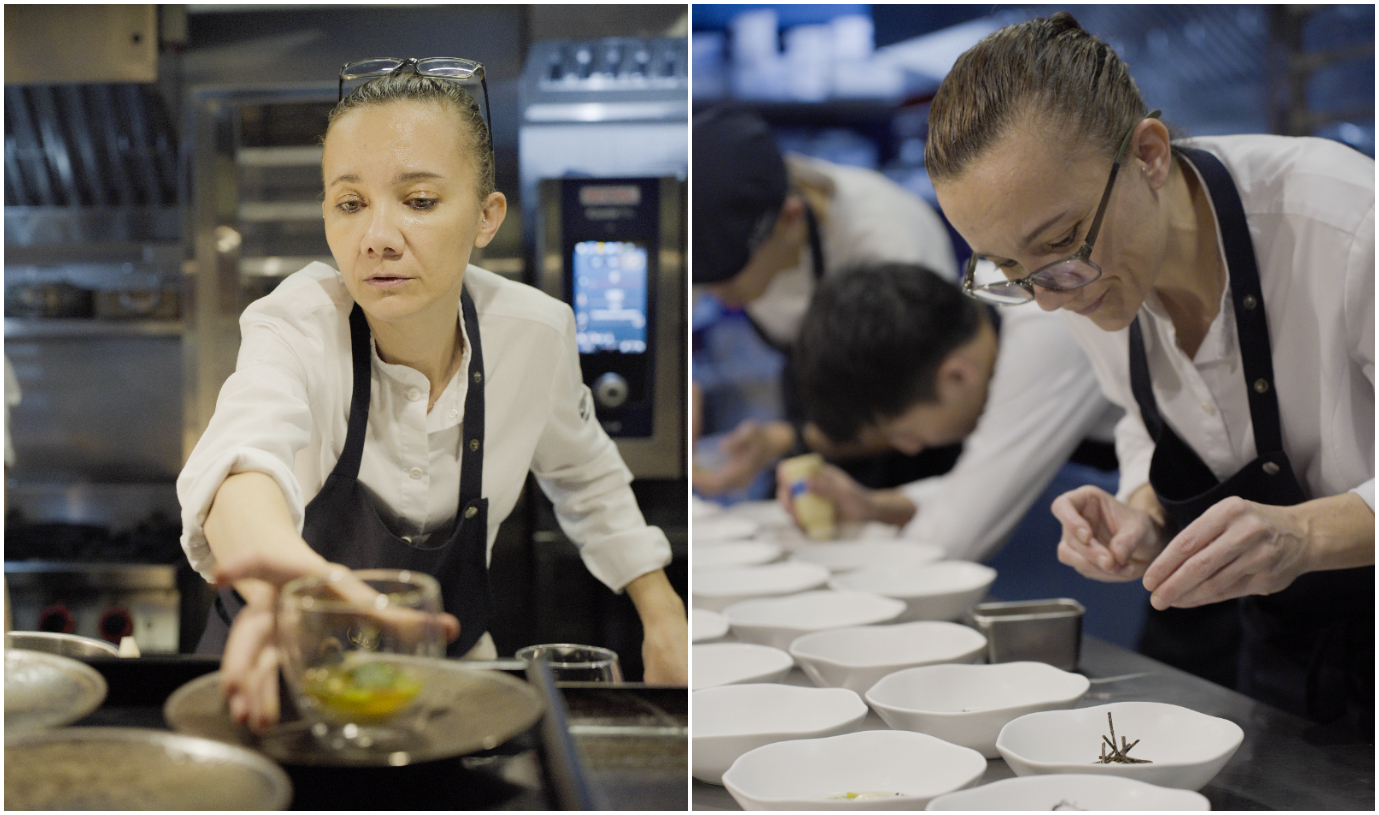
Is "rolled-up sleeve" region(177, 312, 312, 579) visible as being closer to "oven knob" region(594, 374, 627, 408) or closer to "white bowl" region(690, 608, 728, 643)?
"oven knob" region(594, 374, 627, 408)

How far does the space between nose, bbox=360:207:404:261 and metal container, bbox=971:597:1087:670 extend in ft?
3.32

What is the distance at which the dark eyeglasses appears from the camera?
1190 millimetres

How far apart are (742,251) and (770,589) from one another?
1.06 metres

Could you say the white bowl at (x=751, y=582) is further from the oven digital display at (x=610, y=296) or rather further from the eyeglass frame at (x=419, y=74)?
the eyeglass frame at (x=419, y=74)

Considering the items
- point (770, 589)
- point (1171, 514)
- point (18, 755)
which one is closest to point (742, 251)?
point (770, 589)

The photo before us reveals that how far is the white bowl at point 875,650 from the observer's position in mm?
1441

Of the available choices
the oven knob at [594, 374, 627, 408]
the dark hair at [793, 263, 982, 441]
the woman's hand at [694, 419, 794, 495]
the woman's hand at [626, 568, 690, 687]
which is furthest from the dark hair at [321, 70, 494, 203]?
the woman's hand at [694, 419, 794, 495]

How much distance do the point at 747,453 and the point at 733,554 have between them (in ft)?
3.59

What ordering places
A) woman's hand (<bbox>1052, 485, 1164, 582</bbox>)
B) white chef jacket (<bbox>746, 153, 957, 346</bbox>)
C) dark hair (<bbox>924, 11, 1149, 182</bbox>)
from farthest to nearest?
white chef jacket (<bbox>746, 153, 957, 346</bbox>), woman's hand (<bbox>1052, 485, 1164, 582</bbox>), dark hair (<bbox>924, 11, 1149, 182</bbox>)

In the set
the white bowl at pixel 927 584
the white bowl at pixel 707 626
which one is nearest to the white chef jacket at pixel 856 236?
the white bowl at pixel 927 584

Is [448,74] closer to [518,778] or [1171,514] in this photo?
[518,778]

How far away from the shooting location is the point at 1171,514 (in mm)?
1594

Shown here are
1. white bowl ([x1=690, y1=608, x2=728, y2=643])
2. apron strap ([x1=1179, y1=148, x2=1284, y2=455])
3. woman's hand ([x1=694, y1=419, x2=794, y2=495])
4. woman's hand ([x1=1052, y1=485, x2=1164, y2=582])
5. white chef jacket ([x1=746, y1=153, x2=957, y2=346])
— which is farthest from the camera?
woman's hand ([x1=694, y1=419, x2=794, y2=495])

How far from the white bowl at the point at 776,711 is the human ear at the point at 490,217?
0.61m
